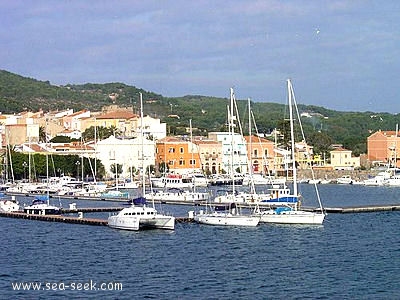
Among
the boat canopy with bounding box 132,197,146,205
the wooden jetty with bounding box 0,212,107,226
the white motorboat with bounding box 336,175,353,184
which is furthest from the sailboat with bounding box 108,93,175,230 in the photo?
the white motorboat with bounding box 336,175,353,184

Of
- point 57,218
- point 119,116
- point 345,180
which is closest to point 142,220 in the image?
point 57,218

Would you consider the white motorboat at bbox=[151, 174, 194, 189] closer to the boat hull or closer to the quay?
the quay

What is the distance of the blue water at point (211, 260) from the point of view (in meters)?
27.5

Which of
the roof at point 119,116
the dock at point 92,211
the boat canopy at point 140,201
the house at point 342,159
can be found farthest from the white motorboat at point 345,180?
the boat canopy at point 140,201

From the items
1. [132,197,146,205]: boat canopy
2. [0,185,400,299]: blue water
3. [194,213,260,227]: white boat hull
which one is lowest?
[0,185,400,299]: blue water

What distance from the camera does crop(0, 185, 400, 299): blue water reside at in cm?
2750

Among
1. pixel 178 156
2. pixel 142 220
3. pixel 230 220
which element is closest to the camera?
pixel 142 220

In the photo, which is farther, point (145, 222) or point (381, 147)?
point (381, 147)

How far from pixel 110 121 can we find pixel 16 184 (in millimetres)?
42633

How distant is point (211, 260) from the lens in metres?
33.3

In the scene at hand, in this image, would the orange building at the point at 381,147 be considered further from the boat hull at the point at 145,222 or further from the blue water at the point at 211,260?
the boat hull at the point at 145,222

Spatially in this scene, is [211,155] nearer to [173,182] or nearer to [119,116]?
[173,182]

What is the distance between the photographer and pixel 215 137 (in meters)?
109

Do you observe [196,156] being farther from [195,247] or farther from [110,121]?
[195,247]
